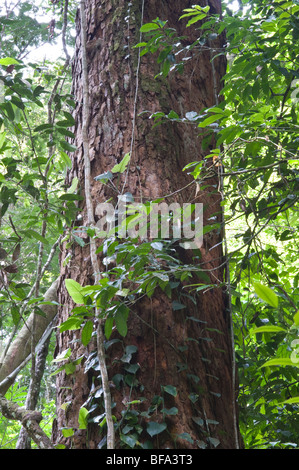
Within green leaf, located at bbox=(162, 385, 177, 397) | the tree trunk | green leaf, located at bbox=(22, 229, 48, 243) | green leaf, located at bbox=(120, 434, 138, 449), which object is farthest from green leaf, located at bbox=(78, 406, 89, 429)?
green leaf, located at bbox=(22, 229, 48, 243)

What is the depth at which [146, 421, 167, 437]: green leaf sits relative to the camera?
1.33 meters

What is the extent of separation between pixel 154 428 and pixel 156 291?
0.49 m

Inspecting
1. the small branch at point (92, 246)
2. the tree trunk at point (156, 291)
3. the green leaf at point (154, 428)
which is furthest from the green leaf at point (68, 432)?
the green leaf at point (154, 428)

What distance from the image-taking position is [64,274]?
74.7 inches

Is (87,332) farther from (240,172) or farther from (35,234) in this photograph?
(240,172)

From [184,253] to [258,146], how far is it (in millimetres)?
521

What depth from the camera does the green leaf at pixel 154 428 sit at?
133 cm

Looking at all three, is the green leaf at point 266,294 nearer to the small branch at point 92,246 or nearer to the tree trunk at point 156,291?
the tree trunk at point 156,291

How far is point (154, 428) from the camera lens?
52.8 inches

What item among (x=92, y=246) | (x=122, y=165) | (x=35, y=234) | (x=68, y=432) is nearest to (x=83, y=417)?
(x=68, y=432)

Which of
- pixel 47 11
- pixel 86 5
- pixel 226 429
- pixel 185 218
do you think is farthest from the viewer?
pixel 47 11
